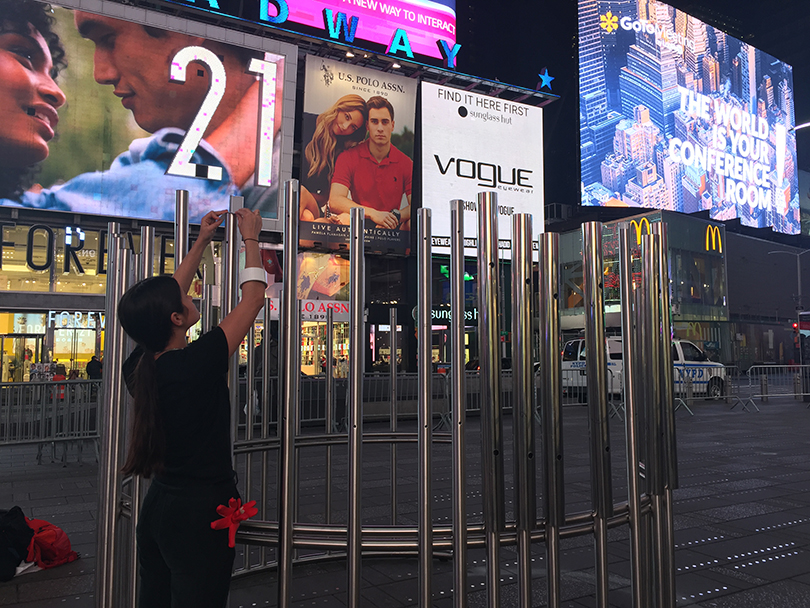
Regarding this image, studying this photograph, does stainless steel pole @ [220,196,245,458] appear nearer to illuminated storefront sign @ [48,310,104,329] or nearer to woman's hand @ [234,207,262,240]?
woman's hand @ [234,207,262,240]

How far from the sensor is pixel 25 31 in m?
20.5

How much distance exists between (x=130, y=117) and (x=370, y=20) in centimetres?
1268

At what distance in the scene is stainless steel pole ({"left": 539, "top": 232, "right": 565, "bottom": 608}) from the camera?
2.81m

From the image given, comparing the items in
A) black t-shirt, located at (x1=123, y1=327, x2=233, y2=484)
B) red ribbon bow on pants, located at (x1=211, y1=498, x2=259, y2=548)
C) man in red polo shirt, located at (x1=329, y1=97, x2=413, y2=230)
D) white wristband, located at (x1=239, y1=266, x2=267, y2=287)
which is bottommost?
red ribbon bow on pants, located at (x1=211, y1=498, x2=259, y2=548)

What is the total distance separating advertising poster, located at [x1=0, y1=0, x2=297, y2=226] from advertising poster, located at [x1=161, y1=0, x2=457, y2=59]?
3969 mm

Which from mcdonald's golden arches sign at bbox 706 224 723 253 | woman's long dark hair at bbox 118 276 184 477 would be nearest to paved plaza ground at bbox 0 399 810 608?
woman's long dark hair at bbox 118 276 184 477

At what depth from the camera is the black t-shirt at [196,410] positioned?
2.40 meters

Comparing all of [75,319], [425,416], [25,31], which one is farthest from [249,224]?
[75,319]

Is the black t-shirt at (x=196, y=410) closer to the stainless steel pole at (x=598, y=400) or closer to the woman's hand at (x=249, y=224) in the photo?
the woman's hand at (x=249, y=224)

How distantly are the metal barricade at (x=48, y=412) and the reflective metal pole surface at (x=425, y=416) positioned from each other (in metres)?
9.32

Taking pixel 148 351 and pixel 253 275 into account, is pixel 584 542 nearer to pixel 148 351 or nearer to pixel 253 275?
pixel 253 275

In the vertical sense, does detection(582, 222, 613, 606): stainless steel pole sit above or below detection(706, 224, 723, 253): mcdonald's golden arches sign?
below

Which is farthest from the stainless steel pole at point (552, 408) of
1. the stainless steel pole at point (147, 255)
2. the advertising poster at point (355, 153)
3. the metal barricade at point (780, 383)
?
the advertising poster at point (355, 153)

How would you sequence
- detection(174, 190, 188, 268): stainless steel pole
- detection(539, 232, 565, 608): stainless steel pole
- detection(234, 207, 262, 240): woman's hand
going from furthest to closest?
detection(174, 190, 188, 268): stainless steel pole
detection(539, 232, 565, 608): stainless steel pole
detection(234, 207, 262, 240): woman's hand
